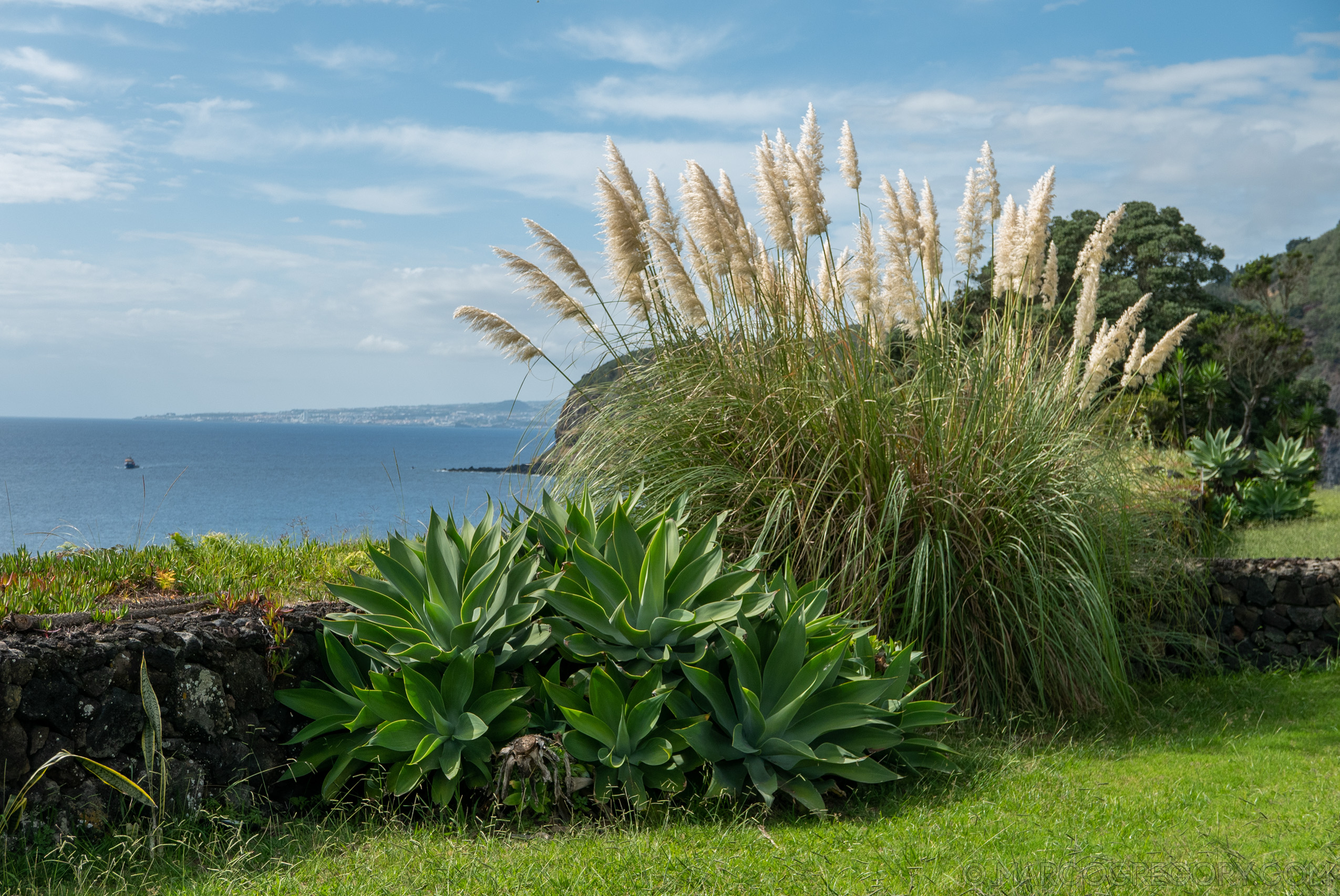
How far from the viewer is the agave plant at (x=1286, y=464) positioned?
11047 mm

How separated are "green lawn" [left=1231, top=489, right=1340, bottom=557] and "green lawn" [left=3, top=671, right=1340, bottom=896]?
17.1 ft

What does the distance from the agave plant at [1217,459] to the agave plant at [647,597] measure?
989 cm

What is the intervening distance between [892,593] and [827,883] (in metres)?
2.08

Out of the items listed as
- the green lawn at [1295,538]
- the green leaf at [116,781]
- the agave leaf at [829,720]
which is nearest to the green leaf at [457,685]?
the green leaf at [116,781]

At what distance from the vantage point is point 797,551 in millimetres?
4414

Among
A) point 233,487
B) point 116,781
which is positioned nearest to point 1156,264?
point 116,781

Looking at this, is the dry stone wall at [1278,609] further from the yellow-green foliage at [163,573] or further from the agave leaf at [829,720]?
the yellow-green foliage at [163,573]

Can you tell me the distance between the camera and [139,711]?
10.00ft

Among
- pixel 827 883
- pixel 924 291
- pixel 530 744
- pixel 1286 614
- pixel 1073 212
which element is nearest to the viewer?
pixel 827 883

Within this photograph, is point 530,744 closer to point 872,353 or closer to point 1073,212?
point 872,353

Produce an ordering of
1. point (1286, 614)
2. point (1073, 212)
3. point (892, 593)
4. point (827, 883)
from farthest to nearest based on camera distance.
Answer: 1. point (1073, 212)
2. point (1286, 614)
3. point (892, 593)
4. point (827, 883)

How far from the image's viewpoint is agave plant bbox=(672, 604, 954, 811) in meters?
3.17

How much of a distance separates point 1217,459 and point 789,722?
1035cm

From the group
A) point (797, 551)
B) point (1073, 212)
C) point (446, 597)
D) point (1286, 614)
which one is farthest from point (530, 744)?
point (1073, 212)
